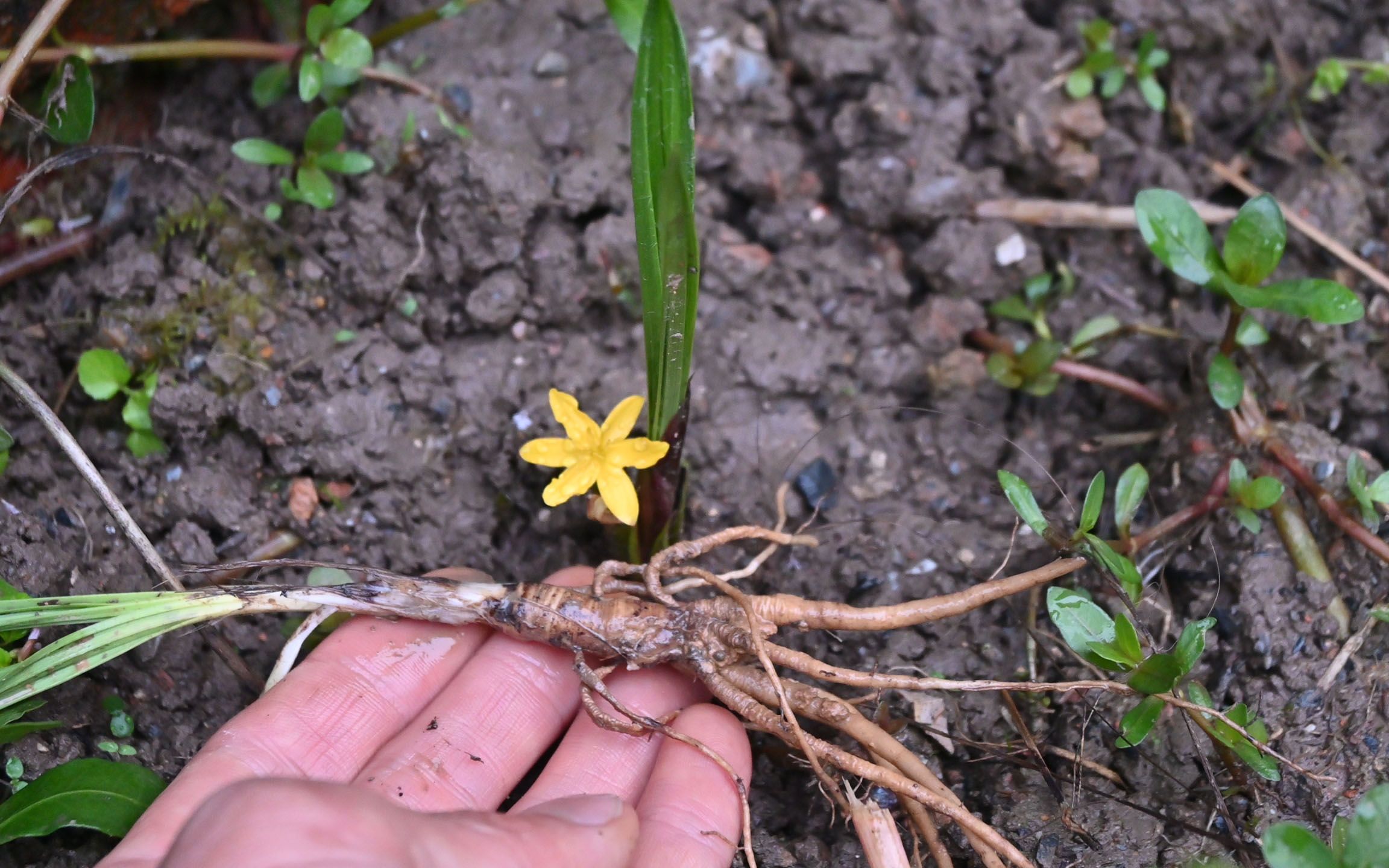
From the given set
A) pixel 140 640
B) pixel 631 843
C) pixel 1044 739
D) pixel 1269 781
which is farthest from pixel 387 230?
pixel 1269 781

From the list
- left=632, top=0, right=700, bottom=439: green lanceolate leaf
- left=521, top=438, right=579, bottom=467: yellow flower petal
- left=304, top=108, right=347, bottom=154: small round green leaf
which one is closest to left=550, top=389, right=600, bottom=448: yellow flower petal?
left=521, top=438, right=579, bottom=467: yellow flower petal

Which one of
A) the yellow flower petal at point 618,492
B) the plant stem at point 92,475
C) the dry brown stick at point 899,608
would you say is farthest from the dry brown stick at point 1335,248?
the plant stem at point 92,475

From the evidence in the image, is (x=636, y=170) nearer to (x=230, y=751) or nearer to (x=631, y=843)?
(x=631, y=843)

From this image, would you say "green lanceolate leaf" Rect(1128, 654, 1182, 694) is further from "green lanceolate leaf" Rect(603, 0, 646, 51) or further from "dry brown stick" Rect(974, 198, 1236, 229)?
"green lanceolate leaf" Rect(603, 0, 646, 51)

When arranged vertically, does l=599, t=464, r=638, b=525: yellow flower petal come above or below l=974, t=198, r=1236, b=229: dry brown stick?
below

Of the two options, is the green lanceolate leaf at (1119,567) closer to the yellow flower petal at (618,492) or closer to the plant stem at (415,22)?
the yellow flower petal at (618,492)

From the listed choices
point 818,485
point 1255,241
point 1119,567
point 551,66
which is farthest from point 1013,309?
point 551,66

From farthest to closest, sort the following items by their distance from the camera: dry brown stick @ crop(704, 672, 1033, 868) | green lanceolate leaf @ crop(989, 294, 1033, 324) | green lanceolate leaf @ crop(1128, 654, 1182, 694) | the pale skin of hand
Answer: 1. green lanceolate leaf @ crop(989, 294, 1033, 324)
2. dry brown stick @ crop(704, 672, 1033, 868)
3. green lanceolate leaf @ crop(1128, 654, 1182, 694)
4. the pale skin of hand
